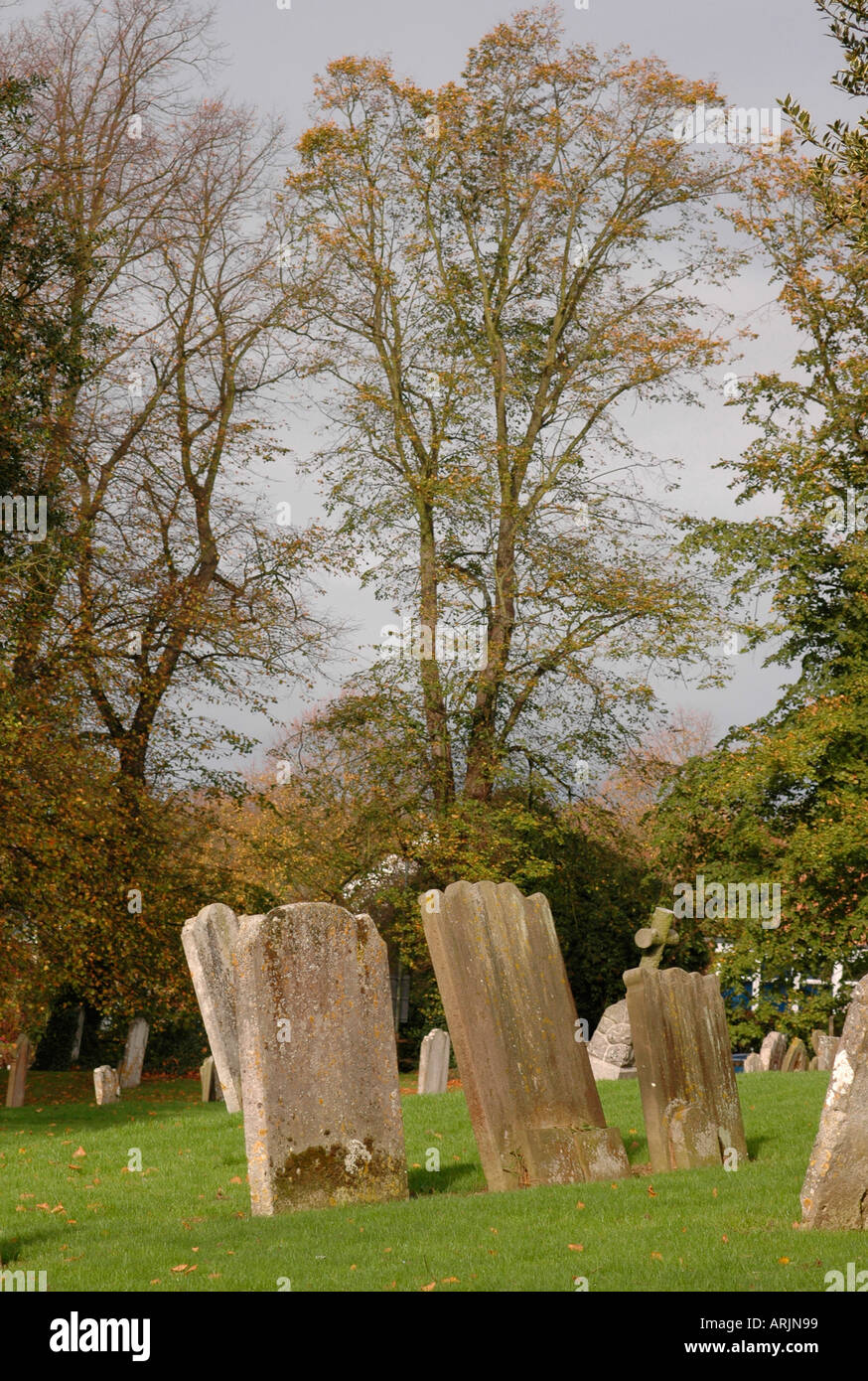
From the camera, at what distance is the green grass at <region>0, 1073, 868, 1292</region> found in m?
7.20

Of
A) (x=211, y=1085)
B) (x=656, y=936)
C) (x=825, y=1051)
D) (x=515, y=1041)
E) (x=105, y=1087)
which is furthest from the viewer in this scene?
(x=825, y=1051)

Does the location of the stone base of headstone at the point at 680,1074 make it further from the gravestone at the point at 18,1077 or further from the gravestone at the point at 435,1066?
the gravestone at the point at 18,1077

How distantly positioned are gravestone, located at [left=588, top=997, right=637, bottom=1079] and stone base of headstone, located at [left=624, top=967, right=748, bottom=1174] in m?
8.36

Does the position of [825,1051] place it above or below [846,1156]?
below

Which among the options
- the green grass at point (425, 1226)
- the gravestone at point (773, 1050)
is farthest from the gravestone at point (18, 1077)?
the gravestone at point (773, 1050)

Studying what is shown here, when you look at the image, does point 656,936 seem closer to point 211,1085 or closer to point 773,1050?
point 211,1085

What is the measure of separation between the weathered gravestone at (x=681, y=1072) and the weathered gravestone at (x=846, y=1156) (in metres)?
3.03

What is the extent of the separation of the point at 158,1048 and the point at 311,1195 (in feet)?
69.0

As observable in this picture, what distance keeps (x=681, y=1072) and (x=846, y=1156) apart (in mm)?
3329

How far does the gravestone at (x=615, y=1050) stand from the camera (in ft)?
65.8

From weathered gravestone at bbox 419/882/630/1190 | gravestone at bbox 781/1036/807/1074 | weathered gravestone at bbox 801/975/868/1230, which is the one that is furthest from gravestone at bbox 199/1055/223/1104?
weathered gravestone at bbox 801/975/868/1230

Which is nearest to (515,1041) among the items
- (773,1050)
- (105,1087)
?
(105,1087)

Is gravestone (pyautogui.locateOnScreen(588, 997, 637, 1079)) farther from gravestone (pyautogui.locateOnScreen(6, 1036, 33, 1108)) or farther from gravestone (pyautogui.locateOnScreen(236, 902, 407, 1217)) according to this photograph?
gravestone (pyautogui.locateOnScreen(236, 902, 407, 1217))

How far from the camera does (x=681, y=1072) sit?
1128 cm
